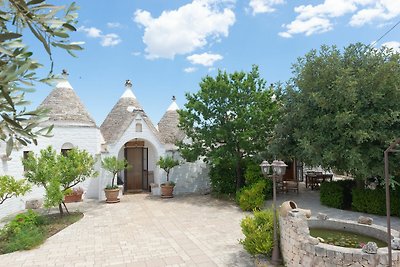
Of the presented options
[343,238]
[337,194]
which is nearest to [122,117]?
[337,194]

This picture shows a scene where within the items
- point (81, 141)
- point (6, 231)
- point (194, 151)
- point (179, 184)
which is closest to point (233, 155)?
point (194, 151)

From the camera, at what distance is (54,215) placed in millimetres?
12602

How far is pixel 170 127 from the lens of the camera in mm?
20391

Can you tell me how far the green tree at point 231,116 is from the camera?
14.3 metres

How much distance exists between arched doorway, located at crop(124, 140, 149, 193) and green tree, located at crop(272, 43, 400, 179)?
10.5 metres

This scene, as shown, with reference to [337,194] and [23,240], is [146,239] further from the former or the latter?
[337,194]

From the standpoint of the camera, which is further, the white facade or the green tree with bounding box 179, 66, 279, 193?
the white facade

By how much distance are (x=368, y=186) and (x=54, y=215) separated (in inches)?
616

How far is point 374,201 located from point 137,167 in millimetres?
13919

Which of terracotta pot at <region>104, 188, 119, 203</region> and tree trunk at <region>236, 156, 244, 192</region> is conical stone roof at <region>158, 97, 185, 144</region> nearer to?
tree trunk at <region>236, 156, 244, 192</region>

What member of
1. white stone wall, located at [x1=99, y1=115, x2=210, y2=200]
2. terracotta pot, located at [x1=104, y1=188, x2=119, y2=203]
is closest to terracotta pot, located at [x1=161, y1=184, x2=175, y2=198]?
white stone wall, located at [x1=99, y1=115, x2=210, y2=200]

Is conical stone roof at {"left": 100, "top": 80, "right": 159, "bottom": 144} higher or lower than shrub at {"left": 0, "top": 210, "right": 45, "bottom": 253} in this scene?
higher

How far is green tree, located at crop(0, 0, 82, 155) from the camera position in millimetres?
1987

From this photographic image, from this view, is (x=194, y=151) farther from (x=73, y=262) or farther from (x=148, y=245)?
(x=73, y=262)
